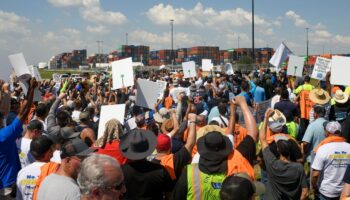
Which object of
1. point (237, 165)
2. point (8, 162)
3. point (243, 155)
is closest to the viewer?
point (237, 165)

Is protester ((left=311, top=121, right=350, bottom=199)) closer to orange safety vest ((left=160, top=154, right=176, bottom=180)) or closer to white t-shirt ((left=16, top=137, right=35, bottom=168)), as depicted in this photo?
orange safety vest ((left=160, top=154, right=176, bottom=180))

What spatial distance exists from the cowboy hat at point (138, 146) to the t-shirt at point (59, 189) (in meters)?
0.55

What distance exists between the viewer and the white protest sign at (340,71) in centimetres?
729

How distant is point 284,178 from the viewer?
428 cm

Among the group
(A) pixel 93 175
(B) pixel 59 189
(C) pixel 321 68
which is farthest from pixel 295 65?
(A) pixel 93 175

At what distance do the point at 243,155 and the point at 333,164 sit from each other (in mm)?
1798

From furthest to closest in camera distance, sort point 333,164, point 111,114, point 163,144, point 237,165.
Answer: point 111,114, point 333,164, point 163,144, point 237,165

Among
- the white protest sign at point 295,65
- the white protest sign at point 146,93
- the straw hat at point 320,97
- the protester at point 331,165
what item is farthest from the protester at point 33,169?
the white protest sign at point 295,65

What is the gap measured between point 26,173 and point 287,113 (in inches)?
215

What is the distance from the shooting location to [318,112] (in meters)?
6.56

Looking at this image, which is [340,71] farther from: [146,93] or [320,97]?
[146,93]

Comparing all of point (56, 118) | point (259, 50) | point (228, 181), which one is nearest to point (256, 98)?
point (56, 118)

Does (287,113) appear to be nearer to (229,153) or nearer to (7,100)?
(229,153)

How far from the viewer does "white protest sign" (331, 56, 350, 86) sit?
7.29 m
